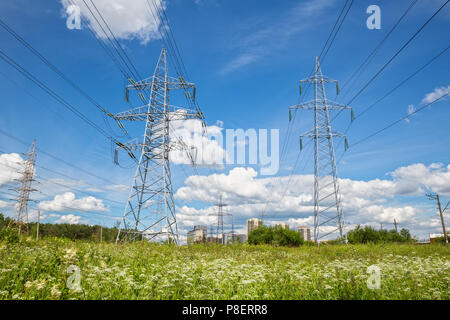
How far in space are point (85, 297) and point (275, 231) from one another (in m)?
32.9
